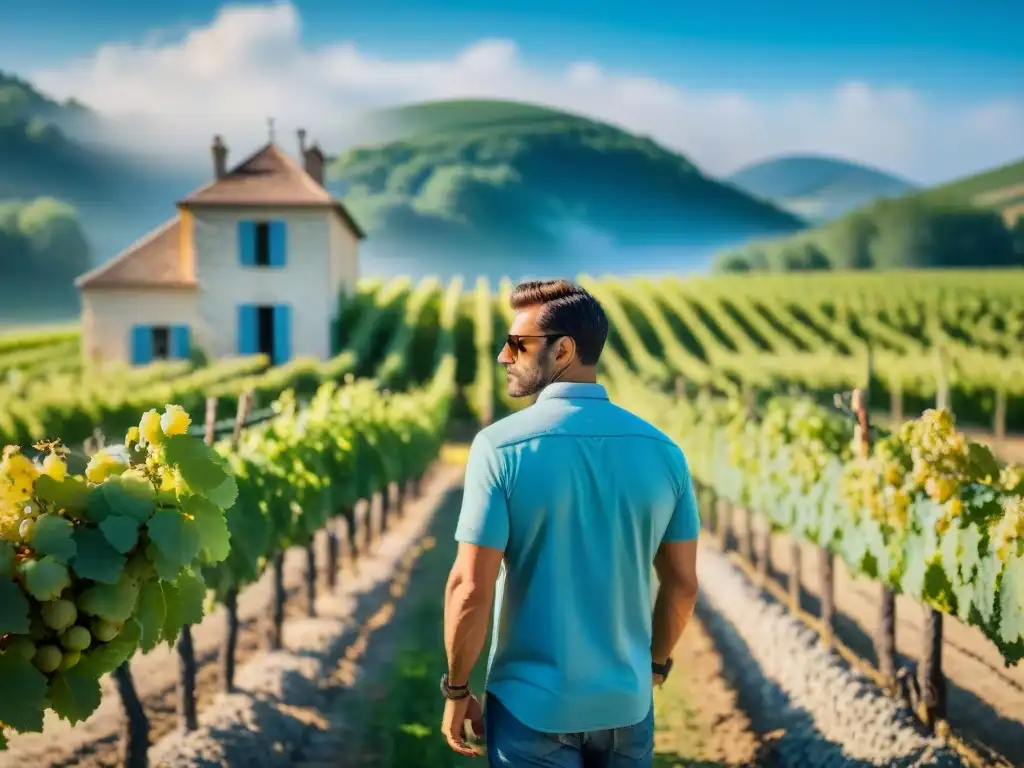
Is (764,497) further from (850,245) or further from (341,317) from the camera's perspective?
(850,245)

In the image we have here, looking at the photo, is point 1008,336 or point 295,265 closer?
point 295,265

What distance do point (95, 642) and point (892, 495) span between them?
431 cm

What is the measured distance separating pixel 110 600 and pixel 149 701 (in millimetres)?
4669

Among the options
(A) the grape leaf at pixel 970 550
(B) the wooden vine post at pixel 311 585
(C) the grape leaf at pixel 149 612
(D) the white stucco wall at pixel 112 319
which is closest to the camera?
(C) the grape leaf at pixel 149 612

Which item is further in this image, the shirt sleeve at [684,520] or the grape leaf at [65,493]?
the grape leaf at [65,493]

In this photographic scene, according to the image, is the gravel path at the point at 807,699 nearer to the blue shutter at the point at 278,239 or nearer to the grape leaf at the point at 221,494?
the grape leaf at the point at 221,494

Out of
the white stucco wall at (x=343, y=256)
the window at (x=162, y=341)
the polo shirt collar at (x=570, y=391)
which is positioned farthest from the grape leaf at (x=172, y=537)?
the white stucco wall at (x=343, y=256)

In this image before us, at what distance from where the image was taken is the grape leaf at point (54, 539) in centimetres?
226

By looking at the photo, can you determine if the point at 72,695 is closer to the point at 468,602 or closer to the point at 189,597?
the point at 189,597

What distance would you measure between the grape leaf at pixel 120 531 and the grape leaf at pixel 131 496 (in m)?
0.03

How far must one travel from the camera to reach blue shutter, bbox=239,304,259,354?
990 inches

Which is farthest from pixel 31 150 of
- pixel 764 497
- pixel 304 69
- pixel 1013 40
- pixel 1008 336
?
pixel 764 497

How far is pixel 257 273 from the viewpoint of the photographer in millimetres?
25312

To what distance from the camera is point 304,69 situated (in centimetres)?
7031
